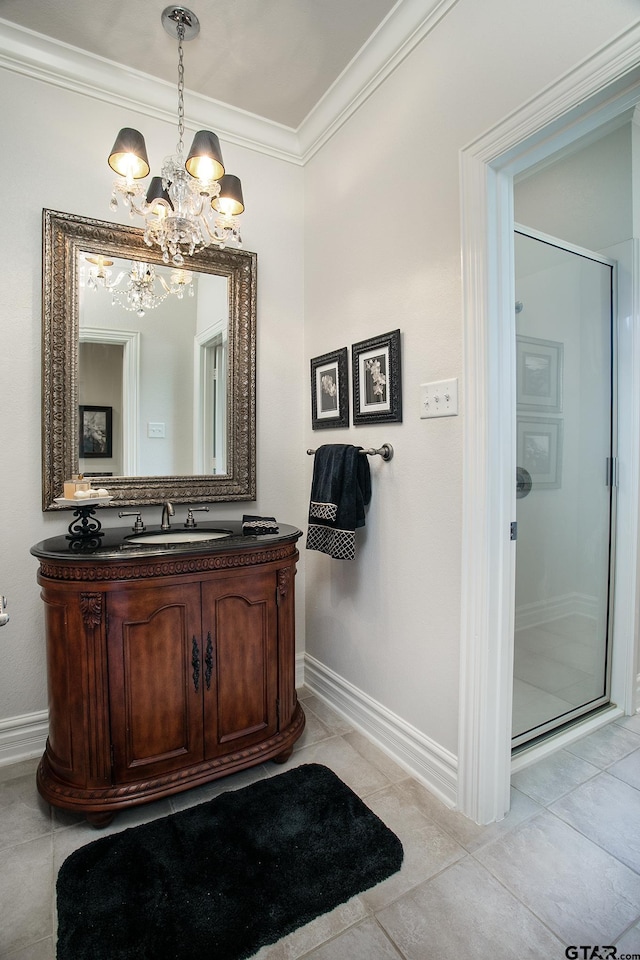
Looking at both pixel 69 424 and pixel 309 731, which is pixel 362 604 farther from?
pixel 69 424

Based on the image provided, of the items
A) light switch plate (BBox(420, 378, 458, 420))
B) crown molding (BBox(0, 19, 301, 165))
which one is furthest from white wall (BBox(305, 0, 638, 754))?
crown molding (BBox(0, 19, 301, 165))

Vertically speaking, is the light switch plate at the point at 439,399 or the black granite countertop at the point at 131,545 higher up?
the light switch plate at the point at 439,399

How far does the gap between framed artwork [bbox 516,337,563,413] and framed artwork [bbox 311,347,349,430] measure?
0.74m

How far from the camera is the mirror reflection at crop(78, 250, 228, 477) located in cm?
199

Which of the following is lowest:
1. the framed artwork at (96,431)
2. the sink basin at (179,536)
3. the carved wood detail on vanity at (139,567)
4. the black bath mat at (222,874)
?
the black bath mat at (222,874)

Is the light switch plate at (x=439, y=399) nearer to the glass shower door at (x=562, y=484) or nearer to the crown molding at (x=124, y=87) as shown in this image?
the glass shower door at (x=562, y=484)

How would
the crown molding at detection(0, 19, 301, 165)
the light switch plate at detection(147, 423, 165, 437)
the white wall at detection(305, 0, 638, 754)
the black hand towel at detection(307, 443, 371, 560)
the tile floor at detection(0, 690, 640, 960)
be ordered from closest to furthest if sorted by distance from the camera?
the tile floor at detection(0, 690, 640, 960) < the white wall at detection(305, 0, 638, 754) < the crown molding at detection(0, 19, 301, 165) < the black hand towel at detection(307, 443, 371, 560) < the light switch plate at detection(147, 423, 165, 437)

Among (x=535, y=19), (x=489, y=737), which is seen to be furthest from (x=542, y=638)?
(x=535, y=19)

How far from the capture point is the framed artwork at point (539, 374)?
6.50 feet

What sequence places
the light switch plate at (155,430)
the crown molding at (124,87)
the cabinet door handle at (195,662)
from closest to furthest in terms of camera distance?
the cabinet door handle at (195,662)
the crown molding at (124,87)
the light switch plate at (155,430)

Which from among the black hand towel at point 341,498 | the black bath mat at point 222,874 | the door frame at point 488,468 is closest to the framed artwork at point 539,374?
the door frame at point 488,468

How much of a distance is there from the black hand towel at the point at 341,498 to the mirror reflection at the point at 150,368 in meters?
0.55

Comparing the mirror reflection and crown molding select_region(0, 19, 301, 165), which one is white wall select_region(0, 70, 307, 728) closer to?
crown molding select_region(0, 19, 301, 165)

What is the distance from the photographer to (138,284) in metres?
2.07
